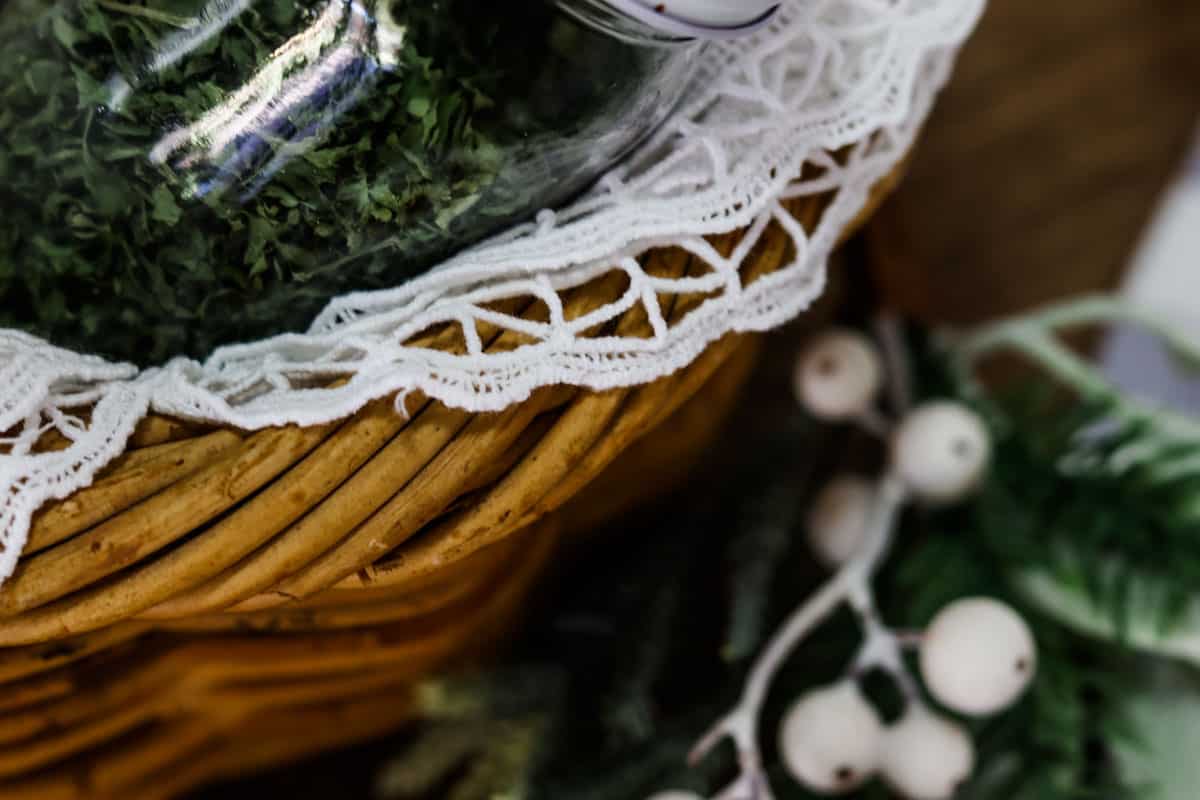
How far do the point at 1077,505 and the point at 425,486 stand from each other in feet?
1.00

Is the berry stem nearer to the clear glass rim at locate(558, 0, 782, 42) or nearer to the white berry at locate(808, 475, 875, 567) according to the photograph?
the white berry at locate(808, 475, 875, 567)

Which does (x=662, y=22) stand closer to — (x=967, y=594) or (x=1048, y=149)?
(x=967, y=594)

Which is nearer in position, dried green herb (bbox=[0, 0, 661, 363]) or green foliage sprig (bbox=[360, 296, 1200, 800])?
dried green herb (bbox=[0, 0, 661, 363])

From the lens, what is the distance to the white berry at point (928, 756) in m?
0.43

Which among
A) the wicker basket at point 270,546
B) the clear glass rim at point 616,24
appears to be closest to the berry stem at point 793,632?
the wicker basket at point 270,546

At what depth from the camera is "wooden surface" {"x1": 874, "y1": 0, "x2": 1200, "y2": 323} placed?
2.33ft

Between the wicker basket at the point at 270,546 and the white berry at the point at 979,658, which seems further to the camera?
the white berry at the point at 979,658

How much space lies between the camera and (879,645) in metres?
0.45

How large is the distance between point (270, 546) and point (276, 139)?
0.37 ft

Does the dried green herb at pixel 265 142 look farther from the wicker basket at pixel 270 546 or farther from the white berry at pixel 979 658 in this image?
the white berry at pixel 979 658

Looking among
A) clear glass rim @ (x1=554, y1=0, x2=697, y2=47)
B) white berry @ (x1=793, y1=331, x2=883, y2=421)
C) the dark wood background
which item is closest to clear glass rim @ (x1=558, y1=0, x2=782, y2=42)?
clear glass rim @ (x1=554, y1=0, x2=697, y2=47)

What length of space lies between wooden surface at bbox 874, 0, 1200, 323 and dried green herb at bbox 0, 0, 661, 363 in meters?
0.41

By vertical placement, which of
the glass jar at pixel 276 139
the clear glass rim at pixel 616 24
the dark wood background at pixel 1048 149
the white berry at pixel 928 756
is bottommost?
the white berry at pixel 928 756

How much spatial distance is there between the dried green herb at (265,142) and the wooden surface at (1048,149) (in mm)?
412
